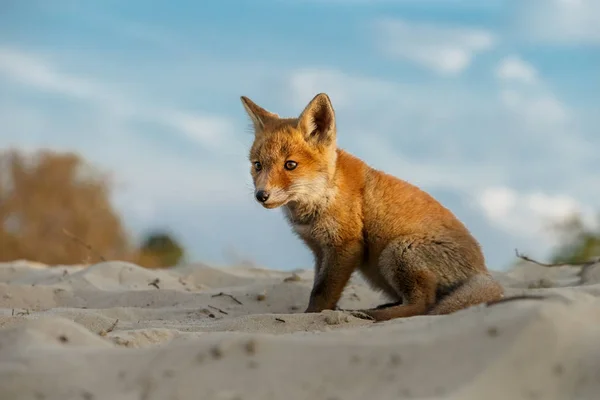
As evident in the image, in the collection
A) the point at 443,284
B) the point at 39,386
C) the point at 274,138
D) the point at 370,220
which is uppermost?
the point at 274,138

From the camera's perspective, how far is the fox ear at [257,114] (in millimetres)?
6156

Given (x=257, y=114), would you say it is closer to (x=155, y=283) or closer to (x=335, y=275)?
(x=335, y=275)

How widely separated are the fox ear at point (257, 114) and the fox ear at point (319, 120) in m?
0.45

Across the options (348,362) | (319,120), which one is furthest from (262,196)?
(348,362)

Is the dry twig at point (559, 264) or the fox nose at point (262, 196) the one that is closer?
the fox nose at point (262, 196)

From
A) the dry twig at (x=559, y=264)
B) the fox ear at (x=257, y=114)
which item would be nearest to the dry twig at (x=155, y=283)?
the fox ear at (x=257, y=114)

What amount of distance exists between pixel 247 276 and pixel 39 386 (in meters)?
5.36

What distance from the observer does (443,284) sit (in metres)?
5.32

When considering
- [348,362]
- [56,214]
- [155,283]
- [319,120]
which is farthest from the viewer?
[56,214]

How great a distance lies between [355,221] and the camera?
5.64 m

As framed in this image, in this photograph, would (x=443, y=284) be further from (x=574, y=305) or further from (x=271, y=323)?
(x=574, y=305)

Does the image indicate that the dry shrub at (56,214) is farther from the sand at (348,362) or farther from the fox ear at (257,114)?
the sand at (348,362)

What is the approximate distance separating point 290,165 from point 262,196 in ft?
1.28

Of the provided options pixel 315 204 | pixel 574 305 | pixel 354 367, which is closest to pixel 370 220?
pixel 315 204
